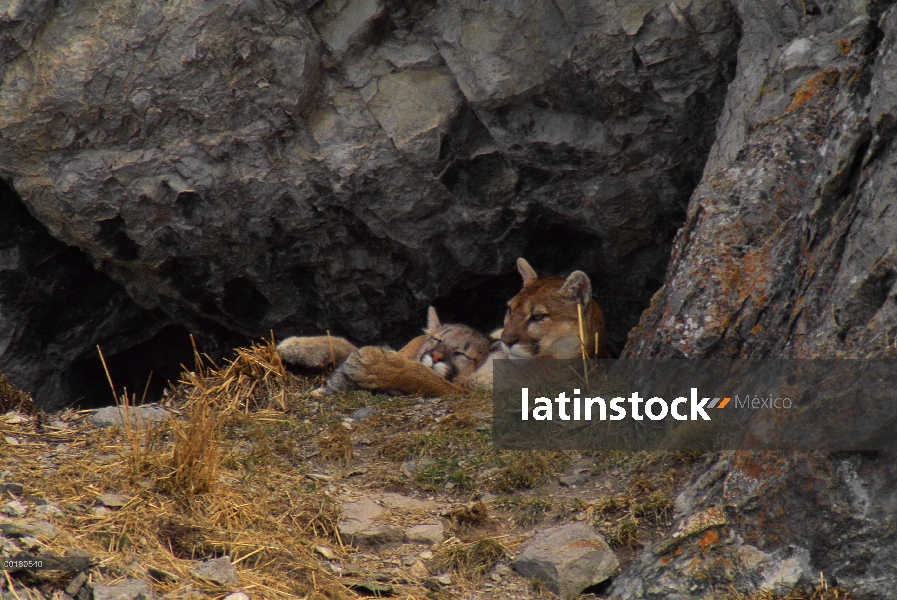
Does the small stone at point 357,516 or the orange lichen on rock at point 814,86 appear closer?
the small stone at point 357,516

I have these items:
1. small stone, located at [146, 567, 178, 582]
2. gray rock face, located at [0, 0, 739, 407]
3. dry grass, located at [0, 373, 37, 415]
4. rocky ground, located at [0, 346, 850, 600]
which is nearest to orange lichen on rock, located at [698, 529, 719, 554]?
rocky ground, located at [0, 346, 850, 600]

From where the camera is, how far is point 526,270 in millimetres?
7809

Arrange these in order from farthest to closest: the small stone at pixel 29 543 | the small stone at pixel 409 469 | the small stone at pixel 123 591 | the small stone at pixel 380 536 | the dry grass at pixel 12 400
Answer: the dry grass at pixel 12 400 < the small stone at pixel 409 469 < the small stone at pixel 380 536 < the small stone at pixel 29 543 < the small stone at pixel 123 591

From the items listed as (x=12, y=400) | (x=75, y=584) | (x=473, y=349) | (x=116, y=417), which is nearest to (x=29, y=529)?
(x=75, y=584)

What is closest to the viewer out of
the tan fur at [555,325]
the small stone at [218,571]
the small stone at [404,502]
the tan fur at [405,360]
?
the small stone at [218,571]

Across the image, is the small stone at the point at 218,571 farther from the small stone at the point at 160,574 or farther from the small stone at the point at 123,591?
the small stone at the point at 123,591

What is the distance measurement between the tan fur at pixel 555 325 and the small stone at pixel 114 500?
367cm

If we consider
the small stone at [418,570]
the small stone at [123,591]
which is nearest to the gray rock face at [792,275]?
the small stone at [418,570]

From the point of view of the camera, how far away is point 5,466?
15.8ft

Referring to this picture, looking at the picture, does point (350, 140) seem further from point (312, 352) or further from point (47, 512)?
point (47, 512)

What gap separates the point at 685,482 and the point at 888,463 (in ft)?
3.89

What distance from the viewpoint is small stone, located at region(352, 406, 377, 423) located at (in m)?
6.55

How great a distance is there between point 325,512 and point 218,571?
2.85ft

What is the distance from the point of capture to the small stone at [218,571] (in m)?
3.92
